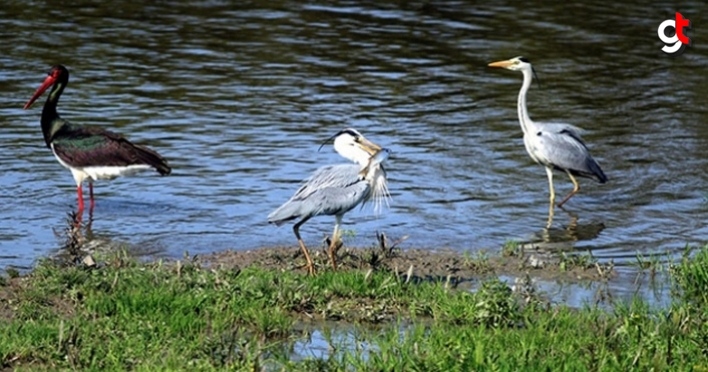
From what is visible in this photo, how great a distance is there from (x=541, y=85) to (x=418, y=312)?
27.5 ft

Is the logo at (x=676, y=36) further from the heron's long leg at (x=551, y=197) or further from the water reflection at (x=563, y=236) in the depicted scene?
the water reflection at (x=563, y=236)

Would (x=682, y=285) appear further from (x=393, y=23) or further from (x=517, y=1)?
(x=517, y=1)

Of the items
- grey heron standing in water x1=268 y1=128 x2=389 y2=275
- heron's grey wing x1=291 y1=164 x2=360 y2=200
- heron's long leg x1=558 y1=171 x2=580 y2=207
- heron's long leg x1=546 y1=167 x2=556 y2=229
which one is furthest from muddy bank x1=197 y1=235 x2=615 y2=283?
heron's long leg x1=558 y1=171 x2=580 y2=207

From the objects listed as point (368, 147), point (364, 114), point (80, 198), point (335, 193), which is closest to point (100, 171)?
point (80, 198)

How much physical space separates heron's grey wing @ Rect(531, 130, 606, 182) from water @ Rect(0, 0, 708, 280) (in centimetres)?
29

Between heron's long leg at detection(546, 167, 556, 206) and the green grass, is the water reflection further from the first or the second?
the green grass

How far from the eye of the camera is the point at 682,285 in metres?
8.71

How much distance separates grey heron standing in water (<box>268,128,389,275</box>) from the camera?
8992 mm

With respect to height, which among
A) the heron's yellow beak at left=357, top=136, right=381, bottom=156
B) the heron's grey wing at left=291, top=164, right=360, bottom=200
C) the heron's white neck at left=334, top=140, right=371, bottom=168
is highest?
the heron's yellow beak at left=357, top=136, right=381, bottom=156

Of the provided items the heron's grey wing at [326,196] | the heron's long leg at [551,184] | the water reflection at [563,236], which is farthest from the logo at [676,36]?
the heron's grey wing at [326,196]

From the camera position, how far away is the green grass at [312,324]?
6.78 meters

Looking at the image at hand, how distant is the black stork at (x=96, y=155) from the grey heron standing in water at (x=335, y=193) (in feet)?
8.64

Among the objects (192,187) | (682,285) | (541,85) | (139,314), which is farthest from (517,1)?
(139,314)

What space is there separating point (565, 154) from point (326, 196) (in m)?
3.67
